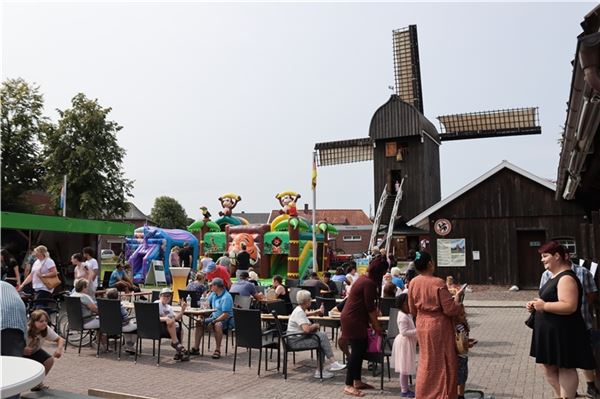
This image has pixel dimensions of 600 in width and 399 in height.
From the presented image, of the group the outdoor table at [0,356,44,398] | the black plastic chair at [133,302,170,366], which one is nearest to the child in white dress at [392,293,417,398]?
the black plastic chair at [133,302,170,366]

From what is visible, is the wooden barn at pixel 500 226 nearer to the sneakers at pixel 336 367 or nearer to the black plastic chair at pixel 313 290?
the black plastic chair at pixel 313 290

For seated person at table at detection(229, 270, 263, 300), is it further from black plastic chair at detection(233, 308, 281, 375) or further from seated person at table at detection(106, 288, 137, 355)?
black plastic chair at detection(233, 308, 281, 375)

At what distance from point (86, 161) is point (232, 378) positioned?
3028 cm

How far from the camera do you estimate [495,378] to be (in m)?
7.65

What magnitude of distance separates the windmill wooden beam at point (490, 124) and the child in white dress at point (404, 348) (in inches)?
1081

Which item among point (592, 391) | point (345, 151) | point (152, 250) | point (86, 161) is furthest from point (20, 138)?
point (592, 391)

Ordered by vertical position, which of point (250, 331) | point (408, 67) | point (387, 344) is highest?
point (408, 67)

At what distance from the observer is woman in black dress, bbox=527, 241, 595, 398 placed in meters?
5.14

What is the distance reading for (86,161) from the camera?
35094 mm

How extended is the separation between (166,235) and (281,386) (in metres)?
21.2

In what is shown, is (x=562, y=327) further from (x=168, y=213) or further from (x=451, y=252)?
(x=168, y=213)

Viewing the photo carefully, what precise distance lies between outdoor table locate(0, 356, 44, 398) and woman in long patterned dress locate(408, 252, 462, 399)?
3.46 metres

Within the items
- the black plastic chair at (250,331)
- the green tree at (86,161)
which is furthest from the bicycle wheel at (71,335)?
the green tree at (86,161)

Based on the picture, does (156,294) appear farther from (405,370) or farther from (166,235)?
(166,235)
